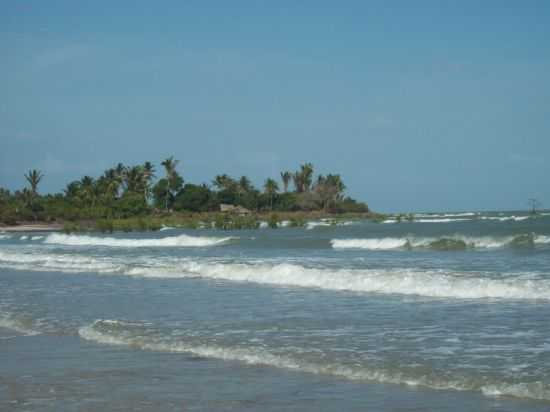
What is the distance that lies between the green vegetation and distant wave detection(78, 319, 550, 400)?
64.5 metres

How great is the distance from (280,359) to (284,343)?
44.4 inches

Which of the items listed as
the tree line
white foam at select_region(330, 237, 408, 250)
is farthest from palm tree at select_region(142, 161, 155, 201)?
white foam at select_region(330, 237, 408, 250)

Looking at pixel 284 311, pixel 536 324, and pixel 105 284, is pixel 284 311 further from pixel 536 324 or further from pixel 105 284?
pixel 105 284

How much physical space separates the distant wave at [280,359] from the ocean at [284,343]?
2 centimetres

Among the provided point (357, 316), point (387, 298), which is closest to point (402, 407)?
point (357, 316)

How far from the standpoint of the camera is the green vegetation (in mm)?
90875

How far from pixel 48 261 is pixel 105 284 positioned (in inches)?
464

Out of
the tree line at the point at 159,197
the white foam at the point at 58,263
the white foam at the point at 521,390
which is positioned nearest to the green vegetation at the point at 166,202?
the tree line at the point at 159,197

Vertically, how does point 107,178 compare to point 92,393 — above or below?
above

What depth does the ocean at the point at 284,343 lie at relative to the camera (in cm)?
775

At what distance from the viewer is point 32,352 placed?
10.6 metres

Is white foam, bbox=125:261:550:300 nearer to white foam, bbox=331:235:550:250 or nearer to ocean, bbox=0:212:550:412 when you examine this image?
ocean, bbox=0:212:550:412

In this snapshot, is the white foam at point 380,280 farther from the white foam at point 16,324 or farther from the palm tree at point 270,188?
the palm tree at point 270,188

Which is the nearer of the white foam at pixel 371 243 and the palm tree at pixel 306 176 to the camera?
the white foam at pixel 371 243
